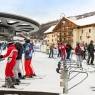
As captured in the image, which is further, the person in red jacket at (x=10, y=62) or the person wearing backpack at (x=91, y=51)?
the person wearing backpack at (x=91, y=51)

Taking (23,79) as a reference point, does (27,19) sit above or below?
above

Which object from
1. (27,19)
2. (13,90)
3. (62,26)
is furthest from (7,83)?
(62,26)

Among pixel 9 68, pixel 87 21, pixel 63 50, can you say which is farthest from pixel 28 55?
pixel 87 21

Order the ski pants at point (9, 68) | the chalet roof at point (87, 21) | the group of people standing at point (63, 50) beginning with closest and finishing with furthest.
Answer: the ski pants at point (9, 68), the group of people standing at point (63, 50), the chalet roof at point (87, 21)

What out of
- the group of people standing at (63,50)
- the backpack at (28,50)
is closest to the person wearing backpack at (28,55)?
the backpack at (28,50)

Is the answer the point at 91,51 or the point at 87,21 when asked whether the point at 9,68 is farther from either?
the point at 87,21

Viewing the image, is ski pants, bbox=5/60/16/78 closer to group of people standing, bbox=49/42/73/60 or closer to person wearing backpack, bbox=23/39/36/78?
person wearing backpack, bbox=23/39/36/78

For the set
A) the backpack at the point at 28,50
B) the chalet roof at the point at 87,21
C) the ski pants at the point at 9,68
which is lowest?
the ski pants at the point at 9,68

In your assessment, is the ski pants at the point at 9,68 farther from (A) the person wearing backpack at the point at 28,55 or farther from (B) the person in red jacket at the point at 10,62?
(A) the person wearing backpack at the point at 28,55

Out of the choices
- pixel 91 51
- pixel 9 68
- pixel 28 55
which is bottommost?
pixel 9 68

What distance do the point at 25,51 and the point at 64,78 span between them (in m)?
4.29

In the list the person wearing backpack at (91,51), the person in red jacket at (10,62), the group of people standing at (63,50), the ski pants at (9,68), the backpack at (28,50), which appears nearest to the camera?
the person in red jacket at (10,62)

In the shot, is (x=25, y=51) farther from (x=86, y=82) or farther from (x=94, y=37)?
(x=94, y=37)

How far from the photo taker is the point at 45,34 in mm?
100438
